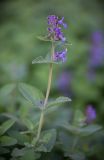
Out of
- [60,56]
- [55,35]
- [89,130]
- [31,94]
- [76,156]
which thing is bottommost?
[76,156]

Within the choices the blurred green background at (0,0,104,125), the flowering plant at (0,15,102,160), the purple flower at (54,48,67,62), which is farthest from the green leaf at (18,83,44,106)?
the blurred green background at (0,0,104,125)

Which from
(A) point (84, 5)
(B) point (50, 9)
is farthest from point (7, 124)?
(A) point (84, 5)

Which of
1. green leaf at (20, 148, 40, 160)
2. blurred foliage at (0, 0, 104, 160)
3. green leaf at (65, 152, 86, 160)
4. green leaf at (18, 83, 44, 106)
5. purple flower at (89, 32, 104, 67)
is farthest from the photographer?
purple flower at (89, 32, 104, 67)

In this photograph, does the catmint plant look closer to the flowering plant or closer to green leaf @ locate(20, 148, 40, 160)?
the flowering plant

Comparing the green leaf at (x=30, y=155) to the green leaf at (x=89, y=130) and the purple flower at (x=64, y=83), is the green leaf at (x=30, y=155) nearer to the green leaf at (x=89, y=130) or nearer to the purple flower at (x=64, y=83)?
the green leaf at (x=89, y=130)

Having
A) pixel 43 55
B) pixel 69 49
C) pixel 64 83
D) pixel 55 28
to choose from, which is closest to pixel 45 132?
pixel 55 28

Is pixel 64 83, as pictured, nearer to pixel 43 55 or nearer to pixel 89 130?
pixel 43 55
